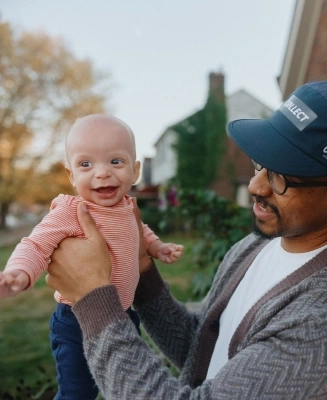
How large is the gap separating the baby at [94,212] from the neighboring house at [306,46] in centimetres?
647

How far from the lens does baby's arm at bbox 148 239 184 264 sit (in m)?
1.98

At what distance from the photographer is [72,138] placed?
174 centimetres

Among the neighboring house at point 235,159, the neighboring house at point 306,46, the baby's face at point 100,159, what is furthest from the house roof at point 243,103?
the baby's face at point 100,159

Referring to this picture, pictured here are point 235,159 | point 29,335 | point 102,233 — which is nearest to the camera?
point 102,233

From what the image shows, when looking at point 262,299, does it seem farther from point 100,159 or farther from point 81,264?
point 100,159

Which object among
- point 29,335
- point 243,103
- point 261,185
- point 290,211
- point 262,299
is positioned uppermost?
point 243,103

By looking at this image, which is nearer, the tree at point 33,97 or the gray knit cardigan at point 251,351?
the gray knit cardigan at point 251,351

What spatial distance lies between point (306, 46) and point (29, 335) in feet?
21.9

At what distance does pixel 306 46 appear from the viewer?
8219 millimetres

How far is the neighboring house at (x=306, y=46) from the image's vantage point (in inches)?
302

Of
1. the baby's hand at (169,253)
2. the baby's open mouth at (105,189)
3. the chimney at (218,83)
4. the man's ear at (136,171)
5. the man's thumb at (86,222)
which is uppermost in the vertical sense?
the chimney at (218,83)

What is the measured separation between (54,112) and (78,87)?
2099 millimetres

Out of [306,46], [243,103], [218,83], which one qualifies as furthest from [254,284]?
[243,103]

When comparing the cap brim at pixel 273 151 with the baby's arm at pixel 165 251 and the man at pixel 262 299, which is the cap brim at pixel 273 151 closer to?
the man at pixel 262 299
